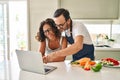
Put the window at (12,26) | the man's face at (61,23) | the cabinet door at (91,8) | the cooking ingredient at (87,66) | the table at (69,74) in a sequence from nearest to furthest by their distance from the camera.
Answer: the table at (69,74), the cooking ingredient at (87,66), the man's face at (61,23), the cabinet door at (91,8), the window at (12,26)

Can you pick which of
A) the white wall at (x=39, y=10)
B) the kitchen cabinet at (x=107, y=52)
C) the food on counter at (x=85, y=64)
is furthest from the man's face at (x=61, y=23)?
the white wall at (x=39, y=10)

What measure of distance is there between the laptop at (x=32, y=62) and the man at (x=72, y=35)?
240 millimetres

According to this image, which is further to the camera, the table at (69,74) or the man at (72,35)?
the man at (72,35)

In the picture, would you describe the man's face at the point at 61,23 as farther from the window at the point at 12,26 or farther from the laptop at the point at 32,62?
the window at the point at 12,26

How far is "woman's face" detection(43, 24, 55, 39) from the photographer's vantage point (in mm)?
2121

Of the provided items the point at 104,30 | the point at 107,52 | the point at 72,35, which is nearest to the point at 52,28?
the point at 72,35

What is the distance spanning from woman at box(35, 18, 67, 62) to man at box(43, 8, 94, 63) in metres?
0.07

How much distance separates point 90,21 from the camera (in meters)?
4.14

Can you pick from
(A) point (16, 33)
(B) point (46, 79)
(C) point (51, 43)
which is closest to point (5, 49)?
(A) point (16, 33)

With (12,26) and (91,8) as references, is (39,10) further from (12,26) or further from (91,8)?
(12,26)

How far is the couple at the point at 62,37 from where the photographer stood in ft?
6.42

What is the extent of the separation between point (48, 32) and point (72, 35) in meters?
0.27

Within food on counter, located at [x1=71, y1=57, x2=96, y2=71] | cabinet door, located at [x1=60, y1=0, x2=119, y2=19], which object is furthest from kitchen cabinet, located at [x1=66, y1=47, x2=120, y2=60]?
food on counter, located at [x1=71, y1=57, x2=96, y2=71]

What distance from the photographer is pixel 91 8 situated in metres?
3.79
